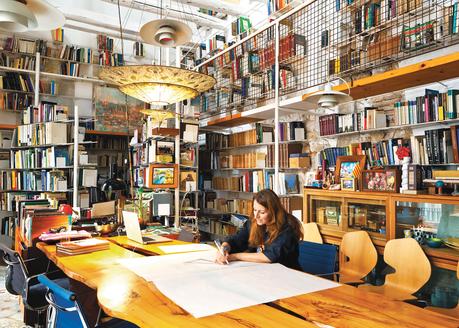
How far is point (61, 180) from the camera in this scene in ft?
18.4

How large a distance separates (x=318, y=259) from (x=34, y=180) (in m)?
5.24

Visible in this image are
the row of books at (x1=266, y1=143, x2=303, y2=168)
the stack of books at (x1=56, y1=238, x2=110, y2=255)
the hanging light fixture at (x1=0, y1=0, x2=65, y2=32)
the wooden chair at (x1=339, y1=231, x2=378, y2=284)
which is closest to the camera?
the hanging light fixture at (x1=0, y1=0, x2=65, y2=32)

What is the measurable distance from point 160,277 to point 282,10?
4661 millimetres

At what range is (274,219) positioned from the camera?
7.50 feet

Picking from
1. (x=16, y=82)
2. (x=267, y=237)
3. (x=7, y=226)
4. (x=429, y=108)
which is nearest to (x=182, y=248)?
(x=267, y=237)

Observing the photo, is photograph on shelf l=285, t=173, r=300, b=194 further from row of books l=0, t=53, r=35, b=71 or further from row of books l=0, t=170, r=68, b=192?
row of books l=0, t=53, r=35, b=71

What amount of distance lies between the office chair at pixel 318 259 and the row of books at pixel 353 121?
183 cm

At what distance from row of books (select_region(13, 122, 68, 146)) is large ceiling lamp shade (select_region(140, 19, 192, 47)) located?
3.71 m

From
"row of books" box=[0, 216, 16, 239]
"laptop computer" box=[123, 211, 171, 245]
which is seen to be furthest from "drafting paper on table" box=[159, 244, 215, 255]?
"row of books" box=[0, 216, 16, 239]

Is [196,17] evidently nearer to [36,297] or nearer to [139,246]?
[139,246]

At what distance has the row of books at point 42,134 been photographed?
18.3 feet

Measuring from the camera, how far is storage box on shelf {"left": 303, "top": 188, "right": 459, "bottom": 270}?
282 centimetres

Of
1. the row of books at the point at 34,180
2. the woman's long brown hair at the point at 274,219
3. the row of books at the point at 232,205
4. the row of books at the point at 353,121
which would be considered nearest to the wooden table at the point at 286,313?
the woman's long brown hair at the point at 274,219

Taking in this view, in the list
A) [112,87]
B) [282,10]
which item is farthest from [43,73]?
[282,10]
